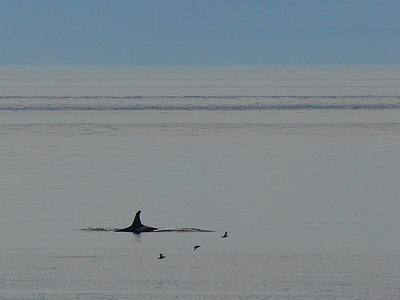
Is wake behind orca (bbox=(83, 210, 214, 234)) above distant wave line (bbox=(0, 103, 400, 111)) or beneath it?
beneath

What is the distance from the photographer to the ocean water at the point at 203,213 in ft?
28.8

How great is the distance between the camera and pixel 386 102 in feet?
151

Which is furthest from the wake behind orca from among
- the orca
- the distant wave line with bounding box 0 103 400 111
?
the distant wave line with bounding box 0 103 400 111

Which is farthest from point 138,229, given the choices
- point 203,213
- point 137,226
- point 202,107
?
point 202,107

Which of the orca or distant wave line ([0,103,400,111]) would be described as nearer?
the orca

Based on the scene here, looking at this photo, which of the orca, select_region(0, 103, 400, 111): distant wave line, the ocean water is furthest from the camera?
select_region(0, 103, 400, 111): distant wave line

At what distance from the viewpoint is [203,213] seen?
12.9m

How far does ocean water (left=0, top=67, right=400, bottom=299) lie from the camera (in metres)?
8.79

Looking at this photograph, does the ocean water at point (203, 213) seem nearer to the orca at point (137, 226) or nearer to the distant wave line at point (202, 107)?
the orca at point (137, 226)

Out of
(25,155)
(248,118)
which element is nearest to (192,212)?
(25,155)

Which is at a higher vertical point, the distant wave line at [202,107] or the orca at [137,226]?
the distant wave line at [202,107]

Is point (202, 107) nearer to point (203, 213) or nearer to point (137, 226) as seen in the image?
point (203, 213)

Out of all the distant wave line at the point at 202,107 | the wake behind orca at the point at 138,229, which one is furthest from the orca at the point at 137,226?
the distant wave line at the point at 202,107

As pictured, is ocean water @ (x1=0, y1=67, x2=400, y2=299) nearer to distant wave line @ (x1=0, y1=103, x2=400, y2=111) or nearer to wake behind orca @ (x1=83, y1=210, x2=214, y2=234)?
wake behind orca @ (x1=83, y1=210, x2=214, y2=234)
